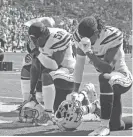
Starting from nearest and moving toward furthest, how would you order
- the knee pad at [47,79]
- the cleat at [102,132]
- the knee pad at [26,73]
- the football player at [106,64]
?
1. the cleat at [102,132]
2. the football player at [106,64]
3. the knee pad at [47,79]
4. the knee pad at [26,73]

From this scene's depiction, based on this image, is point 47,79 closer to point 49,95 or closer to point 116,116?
point 49,95

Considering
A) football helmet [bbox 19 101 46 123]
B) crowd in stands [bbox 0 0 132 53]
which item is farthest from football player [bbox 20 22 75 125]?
crowd in stands [bbox 0 0 132 53]

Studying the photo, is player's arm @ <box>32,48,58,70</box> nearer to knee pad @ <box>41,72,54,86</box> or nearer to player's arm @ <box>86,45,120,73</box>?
knee pad @ <box>41,72,54,86</box>

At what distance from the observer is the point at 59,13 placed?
79125 mm

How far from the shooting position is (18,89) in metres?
12.3

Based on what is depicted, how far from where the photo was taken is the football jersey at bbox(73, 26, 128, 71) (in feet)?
18.6

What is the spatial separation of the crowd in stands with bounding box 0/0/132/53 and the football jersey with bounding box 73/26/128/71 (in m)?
39.6

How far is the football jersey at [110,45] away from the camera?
18.6ft

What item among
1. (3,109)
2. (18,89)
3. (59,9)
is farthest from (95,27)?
(59,9)

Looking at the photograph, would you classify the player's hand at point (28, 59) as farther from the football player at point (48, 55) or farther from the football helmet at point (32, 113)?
the football helmet at point (32, 113)

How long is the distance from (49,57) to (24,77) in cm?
124

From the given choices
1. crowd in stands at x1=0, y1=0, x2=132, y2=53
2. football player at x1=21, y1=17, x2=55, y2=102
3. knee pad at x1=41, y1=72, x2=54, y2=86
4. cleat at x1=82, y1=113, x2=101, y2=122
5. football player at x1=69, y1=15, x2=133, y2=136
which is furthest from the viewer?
crowd in stands at x1=0, y1=0, x2=132, y2=53

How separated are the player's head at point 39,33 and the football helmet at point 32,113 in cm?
79

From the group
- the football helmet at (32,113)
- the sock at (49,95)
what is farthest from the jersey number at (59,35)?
the football helmet at (32,113)
